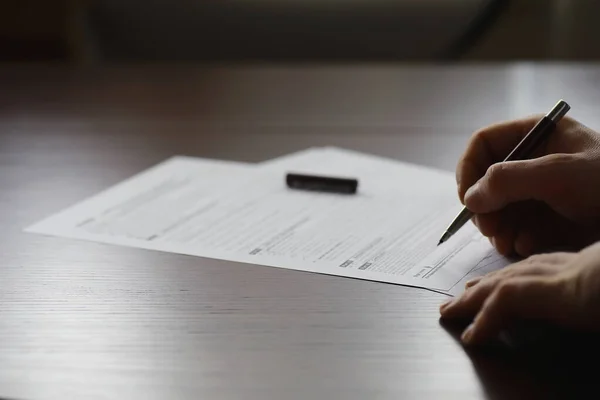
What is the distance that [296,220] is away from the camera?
88 centimetres

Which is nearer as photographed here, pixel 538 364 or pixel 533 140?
pixel 538 364

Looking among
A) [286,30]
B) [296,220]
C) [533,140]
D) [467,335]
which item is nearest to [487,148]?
[533,140]

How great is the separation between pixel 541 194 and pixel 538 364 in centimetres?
21

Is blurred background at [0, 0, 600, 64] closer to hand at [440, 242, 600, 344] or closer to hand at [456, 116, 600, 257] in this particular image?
hand at [456, 116, 600, 257]

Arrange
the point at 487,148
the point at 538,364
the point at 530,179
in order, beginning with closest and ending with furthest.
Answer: the point at 538,364 → the point at 530,179 → the point at 487,148

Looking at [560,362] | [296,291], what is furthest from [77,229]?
[560,362]

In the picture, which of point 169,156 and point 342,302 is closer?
point 342,302

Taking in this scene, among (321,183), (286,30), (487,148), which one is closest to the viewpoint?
(487,148)

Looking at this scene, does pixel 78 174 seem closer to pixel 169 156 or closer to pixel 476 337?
pixel 169 156

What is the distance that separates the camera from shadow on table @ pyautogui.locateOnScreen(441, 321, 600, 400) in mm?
538

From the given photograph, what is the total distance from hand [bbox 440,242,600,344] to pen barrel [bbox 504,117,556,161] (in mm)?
213

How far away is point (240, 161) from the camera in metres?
1.12

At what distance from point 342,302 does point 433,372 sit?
13 centimetres

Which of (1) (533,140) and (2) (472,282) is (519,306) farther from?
(1) (533,140)
